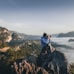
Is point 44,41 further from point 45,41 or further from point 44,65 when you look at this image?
point 44,65

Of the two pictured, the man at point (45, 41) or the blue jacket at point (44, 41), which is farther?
the blue jacket at point (44, 41)

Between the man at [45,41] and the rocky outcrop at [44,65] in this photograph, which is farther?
the rocky outcrop at [44,65]

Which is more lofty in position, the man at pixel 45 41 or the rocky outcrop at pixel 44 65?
the man at pixel 45 41

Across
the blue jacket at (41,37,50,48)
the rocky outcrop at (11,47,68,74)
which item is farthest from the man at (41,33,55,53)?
the rocky outcrop at (11,47,68,74)

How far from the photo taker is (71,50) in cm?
4709

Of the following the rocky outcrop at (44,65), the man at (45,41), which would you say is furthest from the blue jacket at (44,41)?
the rocky outcrop at (44,65)

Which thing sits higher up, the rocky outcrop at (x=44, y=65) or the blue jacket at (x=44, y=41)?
the blue jacket at (x=44, y=41)

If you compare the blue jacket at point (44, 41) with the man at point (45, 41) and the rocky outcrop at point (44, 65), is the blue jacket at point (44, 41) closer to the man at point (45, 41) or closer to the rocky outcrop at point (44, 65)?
the man at point (45, 41)

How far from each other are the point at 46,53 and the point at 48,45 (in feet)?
3.99

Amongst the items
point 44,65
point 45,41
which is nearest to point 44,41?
point 45,41

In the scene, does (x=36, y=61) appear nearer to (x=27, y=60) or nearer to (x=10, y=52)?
(x=27, y=60)

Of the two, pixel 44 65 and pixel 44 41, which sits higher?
pixel 44 41

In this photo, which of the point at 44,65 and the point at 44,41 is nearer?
the point at 44,41

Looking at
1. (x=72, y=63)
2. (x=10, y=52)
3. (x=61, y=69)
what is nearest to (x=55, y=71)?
(x=61, y=69)
